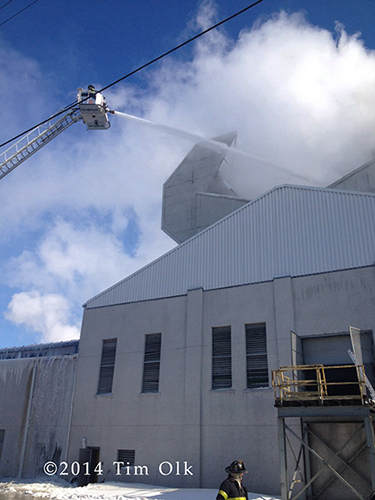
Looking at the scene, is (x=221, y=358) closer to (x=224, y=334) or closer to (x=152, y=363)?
(x=224, y=334)

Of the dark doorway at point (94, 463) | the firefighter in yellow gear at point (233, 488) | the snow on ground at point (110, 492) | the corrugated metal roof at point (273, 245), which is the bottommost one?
the snow on ground at point (110, 492)

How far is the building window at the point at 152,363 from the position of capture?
21.6 metres

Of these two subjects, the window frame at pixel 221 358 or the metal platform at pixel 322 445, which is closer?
the metal platform at pixel 322 445

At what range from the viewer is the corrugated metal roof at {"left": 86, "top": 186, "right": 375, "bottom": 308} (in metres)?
18.8

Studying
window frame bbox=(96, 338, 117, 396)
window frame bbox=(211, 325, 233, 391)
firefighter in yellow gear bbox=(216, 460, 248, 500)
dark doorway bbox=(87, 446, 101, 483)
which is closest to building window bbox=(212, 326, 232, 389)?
window frame bbox=(211, 325, 233, 391)

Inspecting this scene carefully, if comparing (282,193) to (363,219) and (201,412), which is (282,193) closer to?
(363,219)

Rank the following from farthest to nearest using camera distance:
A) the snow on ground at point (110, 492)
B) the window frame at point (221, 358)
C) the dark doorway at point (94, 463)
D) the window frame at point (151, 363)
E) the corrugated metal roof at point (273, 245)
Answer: the window frame at point (151, 363), the dark doorway at point (94, 463), the window frame at point (221, 358), the corrugated metal roof at point (273, 245), the snow on ground at point (110, 492)

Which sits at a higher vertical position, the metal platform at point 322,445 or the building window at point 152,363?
the building window at point 152,363

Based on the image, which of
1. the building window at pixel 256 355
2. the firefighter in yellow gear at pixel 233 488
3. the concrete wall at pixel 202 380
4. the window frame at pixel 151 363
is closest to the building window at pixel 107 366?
the concrete wall at pixel 202 380

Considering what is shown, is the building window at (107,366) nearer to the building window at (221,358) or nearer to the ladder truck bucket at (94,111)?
the building window at (221,358)

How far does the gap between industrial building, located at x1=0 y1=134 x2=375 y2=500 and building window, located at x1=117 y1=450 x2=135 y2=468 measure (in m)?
0.07

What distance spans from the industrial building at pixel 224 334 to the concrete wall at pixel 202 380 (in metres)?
0.05

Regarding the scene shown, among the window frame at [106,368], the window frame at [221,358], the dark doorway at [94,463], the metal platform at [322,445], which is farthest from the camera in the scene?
the window frame at [106,368]

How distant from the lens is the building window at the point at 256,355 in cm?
1886
